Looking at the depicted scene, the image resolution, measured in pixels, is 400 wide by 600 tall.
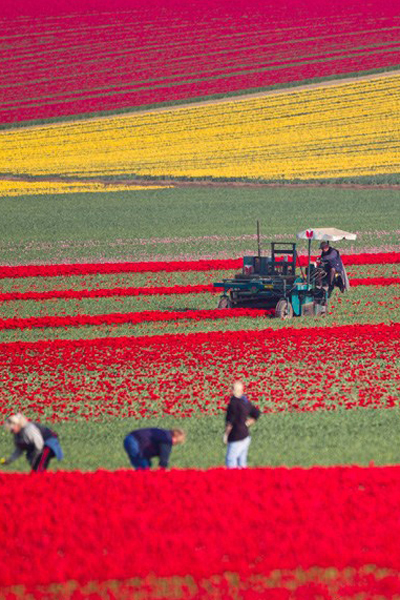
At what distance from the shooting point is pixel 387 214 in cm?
6141

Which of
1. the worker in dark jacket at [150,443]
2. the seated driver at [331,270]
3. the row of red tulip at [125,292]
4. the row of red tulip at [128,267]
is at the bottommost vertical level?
the row of red tulip at [125,292]

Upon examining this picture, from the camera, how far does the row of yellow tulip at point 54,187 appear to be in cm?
7362

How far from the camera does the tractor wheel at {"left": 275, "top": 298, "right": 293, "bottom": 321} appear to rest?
33.9 metres

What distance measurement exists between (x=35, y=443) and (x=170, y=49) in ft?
338

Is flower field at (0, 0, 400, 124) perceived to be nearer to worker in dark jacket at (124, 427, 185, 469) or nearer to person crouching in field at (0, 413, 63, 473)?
person crouching in field at (0, 413, 63, 473)

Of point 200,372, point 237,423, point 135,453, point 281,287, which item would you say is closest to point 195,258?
point 281,287

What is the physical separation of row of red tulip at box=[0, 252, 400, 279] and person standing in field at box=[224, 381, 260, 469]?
28.0 m

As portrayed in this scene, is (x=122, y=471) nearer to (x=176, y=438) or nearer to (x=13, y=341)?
(x=176, y=438)

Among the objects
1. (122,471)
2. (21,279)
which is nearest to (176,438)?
(122,471)

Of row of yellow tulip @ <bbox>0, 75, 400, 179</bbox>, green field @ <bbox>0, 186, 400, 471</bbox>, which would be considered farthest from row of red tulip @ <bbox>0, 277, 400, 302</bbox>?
row of yellow tulip @ <bbox>0, 75, 400, 179</bbox>

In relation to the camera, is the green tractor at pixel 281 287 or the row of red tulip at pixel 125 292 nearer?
the green tractor at pixel 281 287

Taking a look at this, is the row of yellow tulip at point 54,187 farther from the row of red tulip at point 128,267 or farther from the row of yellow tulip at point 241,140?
the row of red tulip at point 128,267

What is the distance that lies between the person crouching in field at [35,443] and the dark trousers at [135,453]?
38.7 inches

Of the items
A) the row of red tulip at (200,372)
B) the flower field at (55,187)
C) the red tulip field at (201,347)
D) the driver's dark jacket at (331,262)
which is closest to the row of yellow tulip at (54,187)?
the flower field at (55,187)
